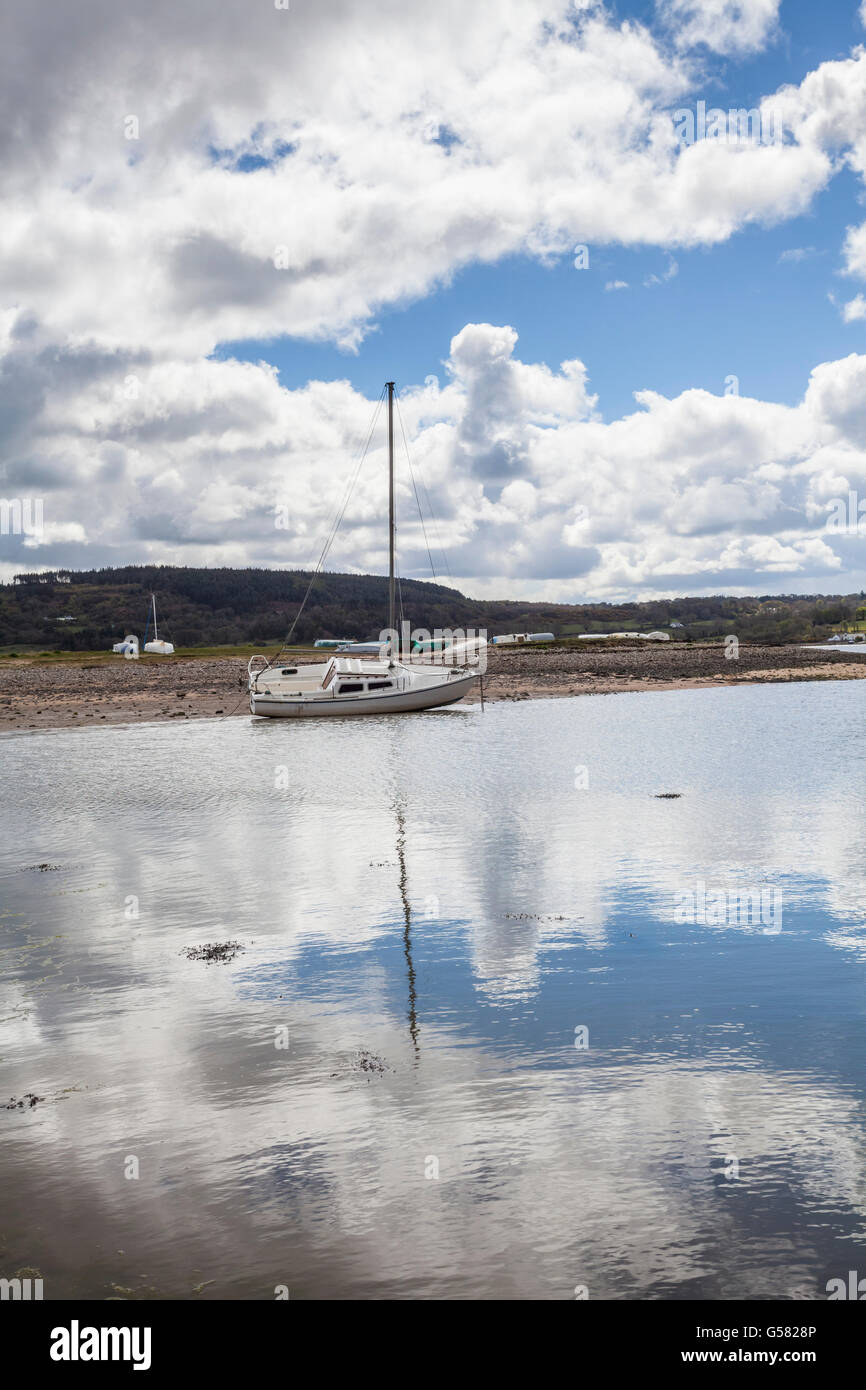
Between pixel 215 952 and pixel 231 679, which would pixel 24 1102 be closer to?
pixel 215 952

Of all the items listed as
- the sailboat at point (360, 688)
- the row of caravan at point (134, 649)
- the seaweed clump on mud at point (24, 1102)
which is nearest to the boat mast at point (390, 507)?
the sailboat at point (360, 688)

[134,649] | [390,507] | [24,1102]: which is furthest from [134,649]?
[24,1102]

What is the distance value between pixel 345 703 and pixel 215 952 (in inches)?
1675

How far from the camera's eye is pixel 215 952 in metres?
13.8

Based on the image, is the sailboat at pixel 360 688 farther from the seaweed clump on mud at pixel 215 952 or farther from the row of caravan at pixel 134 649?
the row of caravan at pixel 134 649

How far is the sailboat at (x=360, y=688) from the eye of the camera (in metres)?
55.8

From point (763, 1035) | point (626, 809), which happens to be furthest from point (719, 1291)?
point (626, 809)

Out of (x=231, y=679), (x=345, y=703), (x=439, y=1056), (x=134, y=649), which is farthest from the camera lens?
(x=134, y=649)

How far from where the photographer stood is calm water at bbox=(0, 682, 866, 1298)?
6.87 metres

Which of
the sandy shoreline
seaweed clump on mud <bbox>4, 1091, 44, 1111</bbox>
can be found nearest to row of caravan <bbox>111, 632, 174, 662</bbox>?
the sandy shoreline

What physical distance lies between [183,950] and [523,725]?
1440 inches

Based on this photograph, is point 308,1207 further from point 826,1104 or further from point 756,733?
point 756,733

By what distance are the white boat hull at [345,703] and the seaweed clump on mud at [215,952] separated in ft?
137

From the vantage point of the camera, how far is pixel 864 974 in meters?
12.3
